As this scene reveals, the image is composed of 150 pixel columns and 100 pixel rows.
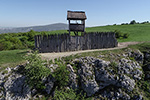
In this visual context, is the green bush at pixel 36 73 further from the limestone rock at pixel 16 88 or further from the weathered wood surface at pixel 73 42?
the weathered wood surface at pixel 73 42

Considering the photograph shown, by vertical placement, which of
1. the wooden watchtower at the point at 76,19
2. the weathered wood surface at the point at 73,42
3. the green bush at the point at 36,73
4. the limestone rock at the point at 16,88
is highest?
the wooden watchtower at the point at 76,19

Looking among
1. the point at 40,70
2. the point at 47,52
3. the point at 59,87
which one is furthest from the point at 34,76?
the point at 47,52

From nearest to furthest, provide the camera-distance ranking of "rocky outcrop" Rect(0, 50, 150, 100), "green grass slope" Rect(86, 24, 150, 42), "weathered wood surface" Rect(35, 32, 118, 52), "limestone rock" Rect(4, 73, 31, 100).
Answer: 1. "limestone rock" Rect(4, 73, 31, 100)
2. "rocky outcrop" Rect(0, 50, 150, 100)
3. "weathered wood surface" Rect(35, 32, 118, 52)
4. "green grass slope" Rect(86, 24, 150, 42)

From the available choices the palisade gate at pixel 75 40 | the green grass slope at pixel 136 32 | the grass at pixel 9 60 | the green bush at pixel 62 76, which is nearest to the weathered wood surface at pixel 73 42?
the palisade gate at pixel 75 40

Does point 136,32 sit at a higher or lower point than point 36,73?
higher

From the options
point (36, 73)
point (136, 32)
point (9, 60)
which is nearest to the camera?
point (36, 73)

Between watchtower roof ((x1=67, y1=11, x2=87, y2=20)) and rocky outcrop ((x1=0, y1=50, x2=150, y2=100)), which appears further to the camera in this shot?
watchtower roof ((x1=67, y1=11, x2=87, y2=20))

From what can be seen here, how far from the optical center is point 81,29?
51.9 ft

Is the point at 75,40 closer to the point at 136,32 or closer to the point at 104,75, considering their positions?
the point at 104,75

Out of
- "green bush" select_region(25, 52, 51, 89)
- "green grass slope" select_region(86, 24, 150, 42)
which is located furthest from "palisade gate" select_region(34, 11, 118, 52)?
"green grass slope" select_region(86, 24, 150, 42)

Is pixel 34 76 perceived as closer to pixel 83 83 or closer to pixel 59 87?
pixel 59 87

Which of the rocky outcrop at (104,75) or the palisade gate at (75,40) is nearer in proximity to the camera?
the rocky outcrop at (104,75)

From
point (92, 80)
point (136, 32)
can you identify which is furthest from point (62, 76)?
point (136, 32)

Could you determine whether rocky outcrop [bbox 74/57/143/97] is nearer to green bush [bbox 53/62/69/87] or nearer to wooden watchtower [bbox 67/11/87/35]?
green bush [bbox 53/62/69/87]
